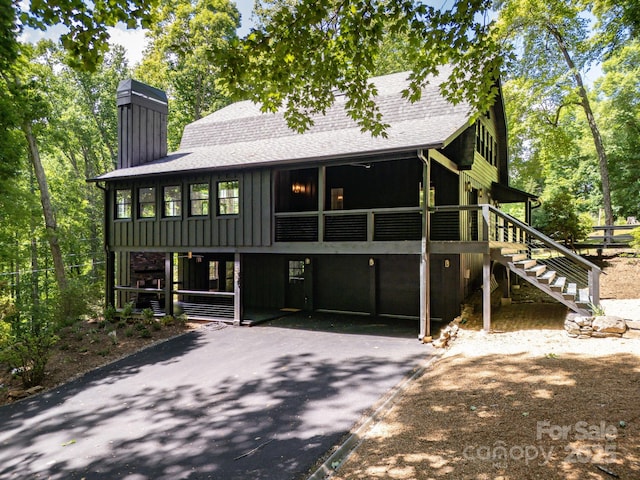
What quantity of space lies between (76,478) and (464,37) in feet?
24.4

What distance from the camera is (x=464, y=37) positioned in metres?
5.23

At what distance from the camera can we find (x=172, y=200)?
13953mm

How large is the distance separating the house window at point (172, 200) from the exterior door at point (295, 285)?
4.54 m

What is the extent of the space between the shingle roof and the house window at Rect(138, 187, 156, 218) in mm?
783

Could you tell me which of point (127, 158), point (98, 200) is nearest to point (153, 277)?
point (127, 158)

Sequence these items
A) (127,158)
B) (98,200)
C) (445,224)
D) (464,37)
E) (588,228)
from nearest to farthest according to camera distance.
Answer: (464,37) → (445,224) → (127,158) → (588,228) → (98,200)

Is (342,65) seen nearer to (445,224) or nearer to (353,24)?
(353,24)

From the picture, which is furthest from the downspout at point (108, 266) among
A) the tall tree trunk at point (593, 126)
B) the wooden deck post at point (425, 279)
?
the tall tree trunk at point (593, 126)

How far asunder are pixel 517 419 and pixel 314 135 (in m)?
11.0

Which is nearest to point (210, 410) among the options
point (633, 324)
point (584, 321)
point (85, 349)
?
point (85, 349)

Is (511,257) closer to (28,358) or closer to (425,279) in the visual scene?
(425,279)

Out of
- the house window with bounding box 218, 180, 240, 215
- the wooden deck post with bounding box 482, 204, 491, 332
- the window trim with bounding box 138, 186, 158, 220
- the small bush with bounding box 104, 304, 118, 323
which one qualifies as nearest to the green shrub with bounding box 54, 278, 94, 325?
the small bush with bounding box 104, 304, 118, 323

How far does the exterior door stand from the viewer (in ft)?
47.6

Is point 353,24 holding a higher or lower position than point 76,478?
higher
